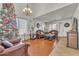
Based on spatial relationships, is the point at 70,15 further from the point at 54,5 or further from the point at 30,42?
the point at 30,42

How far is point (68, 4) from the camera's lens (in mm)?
3154

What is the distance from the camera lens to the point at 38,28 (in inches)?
126

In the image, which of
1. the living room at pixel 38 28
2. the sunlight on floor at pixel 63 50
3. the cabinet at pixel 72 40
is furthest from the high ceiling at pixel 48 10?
the sunlight on floor at pixel 63 50

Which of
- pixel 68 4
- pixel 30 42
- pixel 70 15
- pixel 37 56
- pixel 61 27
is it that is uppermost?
pixel 68 4

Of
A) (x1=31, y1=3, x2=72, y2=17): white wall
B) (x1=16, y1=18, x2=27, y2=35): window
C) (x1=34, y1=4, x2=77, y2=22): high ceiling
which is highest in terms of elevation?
(x1=31, y1=3, x2=72, y2=17): white wall

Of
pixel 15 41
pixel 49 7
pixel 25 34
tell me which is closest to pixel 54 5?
pixel 49 7

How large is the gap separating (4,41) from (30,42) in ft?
1.54

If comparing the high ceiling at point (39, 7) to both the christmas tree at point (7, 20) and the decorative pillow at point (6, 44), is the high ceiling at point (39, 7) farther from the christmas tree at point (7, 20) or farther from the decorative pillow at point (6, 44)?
the decorative pillow at point (6, 44)

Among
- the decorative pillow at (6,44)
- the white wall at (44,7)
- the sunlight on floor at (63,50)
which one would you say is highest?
the white wall at (44,7)

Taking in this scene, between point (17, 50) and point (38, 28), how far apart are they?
1.81 feet

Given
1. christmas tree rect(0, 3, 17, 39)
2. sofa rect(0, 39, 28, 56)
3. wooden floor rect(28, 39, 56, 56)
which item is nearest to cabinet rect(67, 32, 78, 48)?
wooden floor rect(28, 39, 56, 56)

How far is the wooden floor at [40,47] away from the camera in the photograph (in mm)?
3176

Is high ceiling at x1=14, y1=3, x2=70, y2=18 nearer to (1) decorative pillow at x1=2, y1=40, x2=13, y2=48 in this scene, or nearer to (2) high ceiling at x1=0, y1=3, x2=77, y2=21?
(2) high ceiling at x1=0, y1=3, x2=77, y2=21

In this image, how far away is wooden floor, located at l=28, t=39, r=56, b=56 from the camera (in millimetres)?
3176
